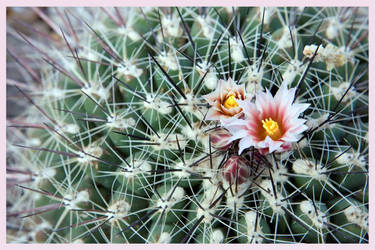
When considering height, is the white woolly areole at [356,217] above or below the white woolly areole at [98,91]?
below

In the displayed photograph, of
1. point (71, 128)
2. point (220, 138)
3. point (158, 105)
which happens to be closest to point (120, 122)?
point (158, 105)

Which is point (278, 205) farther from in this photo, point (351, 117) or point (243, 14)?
point (243, 14)

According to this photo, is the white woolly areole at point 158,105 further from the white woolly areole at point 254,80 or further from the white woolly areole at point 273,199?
the white woolly areole at point 273,199

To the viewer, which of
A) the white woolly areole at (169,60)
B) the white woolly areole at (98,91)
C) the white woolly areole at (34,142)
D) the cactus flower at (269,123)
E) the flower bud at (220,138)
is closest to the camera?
the cactus flower at (269,123)

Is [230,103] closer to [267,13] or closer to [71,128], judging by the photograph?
[267,13]

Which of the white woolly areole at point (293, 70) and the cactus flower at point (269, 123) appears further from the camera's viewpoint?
the white woolly areole at point (293, 70)

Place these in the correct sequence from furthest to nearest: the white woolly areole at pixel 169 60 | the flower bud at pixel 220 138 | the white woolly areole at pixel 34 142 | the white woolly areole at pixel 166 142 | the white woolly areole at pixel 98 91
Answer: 1. the white woolly areole at pixel 34 142
2. the white woolly areole at pixel 98 91
3. the white woolly areole at pixel 169 60
4. the white woolly areole at pixel 166 142
5. the flower bud at pixel 220 138

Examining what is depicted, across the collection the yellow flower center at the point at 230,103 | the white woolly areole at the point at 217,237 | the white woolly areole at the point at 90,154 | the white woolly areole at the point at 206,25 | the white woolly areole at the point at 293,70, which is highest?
the white woolly areole at the point at 206,25

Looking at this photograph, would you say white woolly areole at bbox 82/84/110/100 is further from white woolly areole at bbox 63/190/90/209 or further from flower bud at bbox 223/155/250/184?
flower bud at bbox 223/155/250/184

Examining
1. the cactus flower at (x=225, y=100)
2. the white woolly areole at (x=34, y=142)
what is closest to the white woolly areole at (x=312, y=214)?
the cactus flower at (x=225, y=100)
